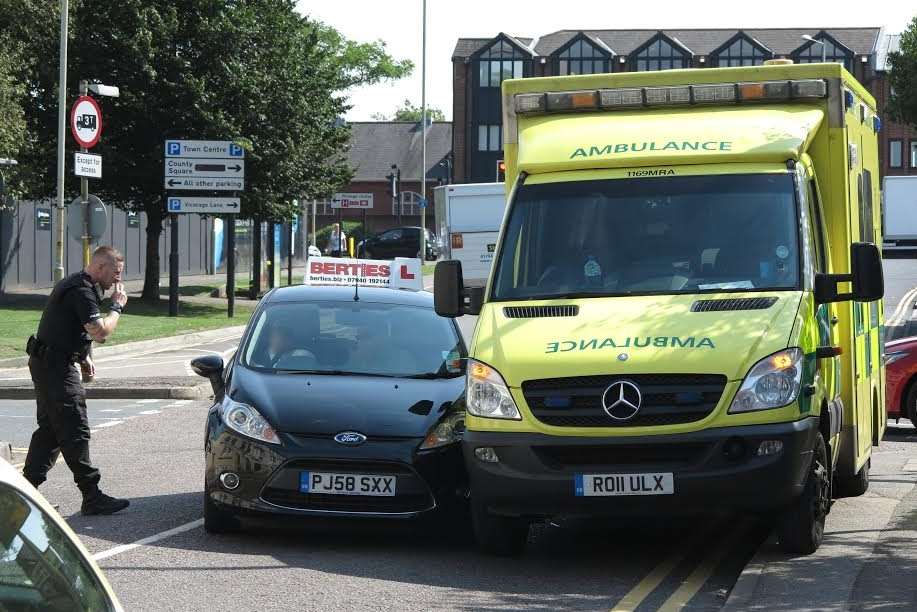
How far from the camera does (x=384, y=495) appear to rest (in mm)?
8875

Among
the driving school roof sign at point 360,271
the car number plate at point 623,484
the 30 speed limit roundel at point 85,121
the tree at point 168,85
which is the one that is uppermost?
the tree at point 168,85

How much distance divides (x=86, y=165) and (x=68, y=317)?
586 inches

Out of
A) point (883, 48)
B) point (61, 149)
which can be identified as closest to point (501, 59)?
point (883, 48)

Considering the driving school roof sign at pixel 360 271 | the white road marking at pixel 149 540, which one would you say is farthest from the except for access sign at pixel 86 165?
the white road marking at pixel 149 540

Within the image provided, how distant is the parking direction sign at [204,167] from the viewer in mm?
32531

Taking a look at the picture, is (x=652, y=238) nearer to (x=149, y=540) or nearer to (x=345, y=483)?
(x=345, y=483)

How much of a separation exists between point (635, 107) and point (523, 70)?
89636mm

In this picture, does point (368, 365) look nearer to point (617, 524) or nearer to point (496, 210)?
point (617, 524)

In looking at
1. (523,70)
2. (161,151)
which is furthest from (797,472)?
(523,70)

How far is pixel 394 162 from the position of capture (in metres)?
110

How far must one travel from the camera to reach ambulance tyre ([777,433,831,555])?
845cm

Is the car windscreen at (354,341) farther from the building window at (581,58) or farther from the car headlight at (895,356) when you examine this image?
the building window at (581,58)

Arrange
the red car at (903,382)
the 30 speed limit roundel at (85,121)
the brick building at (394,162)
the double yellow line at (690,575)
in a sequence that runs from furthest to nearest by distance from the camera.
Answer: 1. the brick building at (394,162)
2. the 30 speed limit roundel at (85,121)
3. the red car at (903,382)
4. the double yellow line at (690,575)

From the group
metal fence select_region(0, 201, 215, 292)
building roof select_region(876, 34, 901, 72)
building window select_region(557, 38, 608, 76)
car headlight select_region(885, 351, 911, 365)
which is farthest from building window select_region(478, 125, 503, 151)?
car headlight select_region(885, 351, 911, 365)
